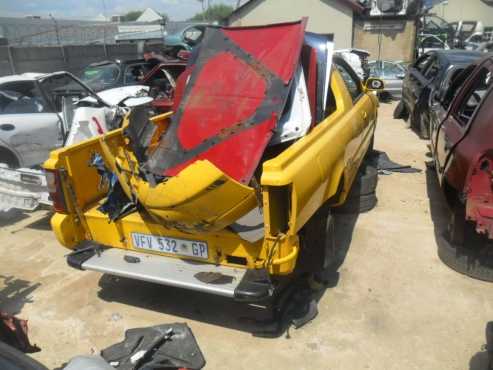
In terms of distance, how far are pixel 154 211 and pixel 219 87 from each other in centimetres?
161

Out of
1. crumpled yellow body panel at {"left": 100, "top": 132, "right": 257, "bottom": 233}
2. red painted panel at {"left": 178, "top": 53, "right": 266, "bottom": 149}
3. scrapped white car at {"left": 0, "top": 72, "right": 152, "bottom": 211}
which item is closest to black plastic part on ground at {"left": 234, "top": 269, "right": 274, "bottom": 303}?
crumpled yellow body panel at {"left": 100, "top": 132, "right": 257, "bottom": 233}

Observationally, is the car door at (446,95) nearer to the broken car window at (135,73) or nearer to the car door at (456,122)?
the car door at (456,122)

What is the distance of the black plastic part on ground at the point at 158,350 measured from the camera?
2824mm

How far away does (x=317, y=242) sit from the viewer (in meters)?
3.46

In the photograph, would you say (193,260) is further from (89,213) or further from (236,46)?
(236,46)

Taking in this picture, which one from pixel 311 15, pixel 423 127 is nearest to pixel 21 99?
pixel 423 127

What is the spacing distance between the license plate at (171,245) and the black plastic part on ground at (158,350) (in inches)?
22.3

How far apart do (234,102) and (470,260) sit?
8.18 feet

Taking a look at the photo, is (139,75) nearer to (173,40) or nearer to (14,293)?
(14,293)

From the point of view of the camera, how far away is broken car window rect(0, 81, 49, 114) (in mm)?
5617

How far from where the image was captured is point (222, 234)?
3.02 m

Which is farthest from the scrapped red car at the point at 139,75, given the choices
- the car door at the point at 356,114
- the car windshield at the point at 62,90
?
the car door at the point at 356,114

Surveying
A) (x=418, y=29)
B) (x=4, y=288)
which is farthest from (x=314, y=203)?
(x=418, y=29)

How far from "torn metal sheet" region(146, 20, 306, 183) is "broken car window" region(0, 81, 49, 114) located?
103 inches
